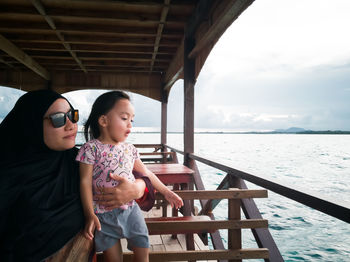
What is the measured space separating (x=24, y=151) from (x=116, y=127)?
17.1 inches

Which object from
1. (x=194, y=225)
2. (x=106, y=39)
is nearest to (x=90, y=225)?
(x=194, y=225)

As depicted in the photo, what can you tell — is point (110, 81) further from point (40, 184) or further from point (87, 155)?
point (40, 184)

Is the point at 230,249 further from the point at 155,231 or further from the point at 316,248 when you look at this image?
the point at 316,248

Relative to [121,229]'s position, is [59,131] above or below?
above

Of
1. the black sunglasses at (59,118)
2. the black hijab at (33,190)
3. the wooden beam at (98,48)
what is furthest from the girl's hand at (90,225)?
the wooden beam at (98,48)

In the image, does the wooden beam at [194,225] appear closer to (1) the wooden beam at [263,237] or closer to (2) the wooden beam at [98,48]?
(1) the wooden beam at [263,237]

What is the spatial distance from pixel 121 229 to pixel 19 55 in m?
6.39

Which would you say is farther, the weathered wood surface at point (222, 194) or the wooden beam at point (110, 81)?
the wooden beam at point (110, 81)

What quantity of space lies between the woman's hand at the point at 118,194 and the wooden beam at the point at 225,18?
205 cm

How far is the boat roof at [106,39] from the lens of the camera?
382 centimetres

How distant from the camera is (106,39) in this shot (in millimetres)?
5418

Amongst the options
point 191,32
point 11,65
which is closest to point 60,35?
point 191,32

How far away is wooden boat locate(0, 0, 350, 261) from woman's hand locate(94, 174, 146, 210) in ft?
1.20

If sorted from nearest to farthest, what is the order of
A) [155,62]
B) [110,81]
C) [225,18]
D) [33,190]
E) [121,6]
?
[33,190] < [225,18] < [121,6] < [155,62] < [110,81]
